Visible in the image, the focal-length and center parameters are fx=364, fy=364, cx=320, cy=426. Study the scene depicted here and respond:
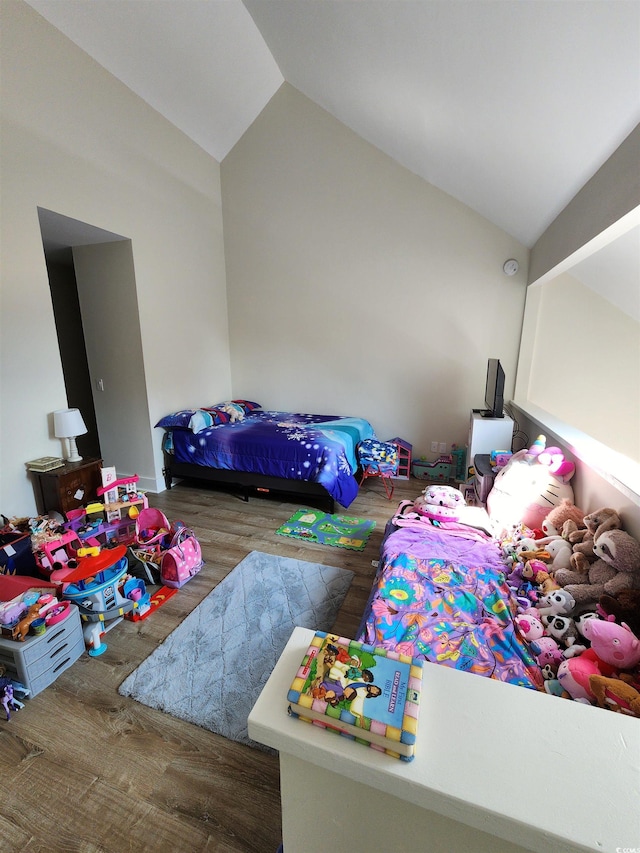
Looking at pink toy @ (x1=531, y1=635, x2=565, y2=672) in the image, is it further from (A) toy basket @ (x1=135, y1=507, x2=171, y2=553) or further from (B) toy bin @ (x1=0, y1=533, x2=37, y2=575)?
(B) toy bin @ (x1=0, y1=533, x2=37, y2=575)

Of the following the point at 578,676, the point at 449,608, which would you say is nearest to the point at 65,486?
the point at 449,608

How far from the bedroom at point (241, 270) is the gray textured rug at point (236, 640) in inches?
60.9

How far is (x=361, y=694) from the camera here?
60cm

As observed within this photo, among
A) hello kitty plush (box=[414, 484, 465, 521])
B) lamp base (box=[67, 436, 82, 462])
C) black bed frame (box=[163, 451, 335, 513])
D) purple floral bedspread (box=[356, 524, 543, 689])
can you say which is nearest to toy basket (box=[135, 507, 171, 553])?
lamp base (box=[67, 436, 82, 462])

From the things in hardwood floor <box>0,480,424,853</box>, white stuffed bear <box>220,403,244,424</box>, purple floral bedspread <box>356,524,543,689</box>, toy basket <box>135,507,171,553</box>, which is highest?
white stuffed bear <box>220,403,244,424</box>

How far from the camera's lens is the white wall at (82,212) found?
2213 millimetres

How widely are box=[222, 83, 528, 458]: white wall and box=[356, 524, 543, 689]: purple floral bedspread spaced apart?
85.4 inches

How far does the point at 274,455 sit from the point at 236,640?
156cm

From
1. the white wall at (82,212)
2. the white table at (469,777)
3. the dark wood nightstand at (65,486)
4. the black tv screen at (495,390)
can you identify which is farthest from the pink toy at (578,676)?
the white wall at (82,212)

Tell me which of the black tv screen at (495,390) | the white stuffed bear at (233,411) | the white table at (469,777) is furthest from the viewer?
the white stuffed bear at (233,411)

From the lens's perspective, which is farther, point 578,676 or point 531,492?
point 531,492

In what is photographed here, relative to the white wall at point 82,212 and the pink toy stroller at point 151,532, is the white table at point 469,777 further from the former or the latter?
the white wall at point 82,212

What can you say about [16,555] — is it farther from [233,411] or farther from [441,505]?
[441,505]

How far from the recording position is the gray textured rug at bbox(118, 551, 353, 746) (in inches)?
56.7
